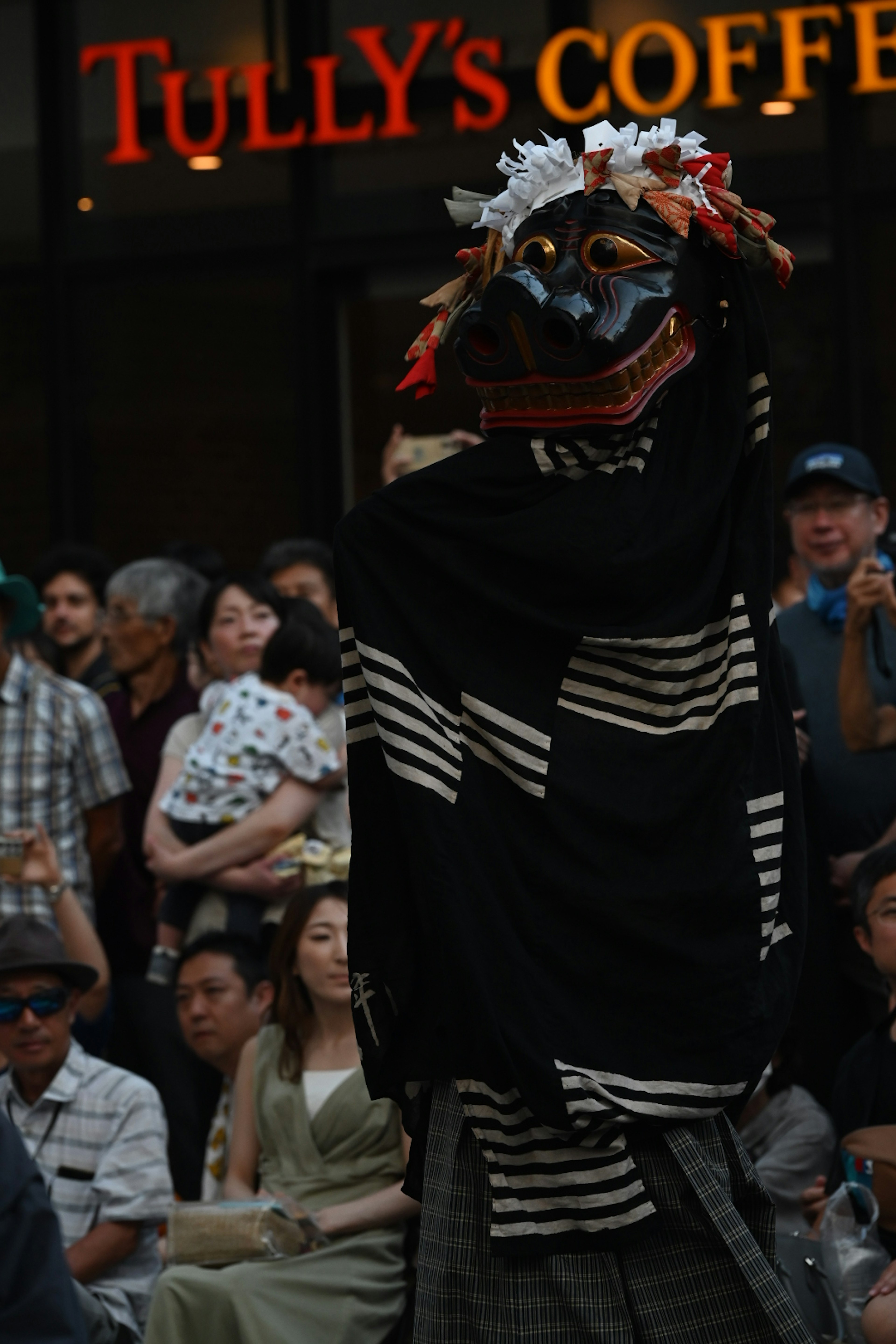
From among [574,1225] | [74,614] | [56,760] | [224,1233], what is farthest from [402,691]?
[74,614]

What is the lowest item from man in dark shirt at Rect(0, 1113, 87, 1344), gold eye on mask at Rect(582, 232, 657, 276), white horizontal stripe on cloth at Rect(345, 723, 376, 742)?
man in dark shirt at Rect(0, 1113, 87, 1344)

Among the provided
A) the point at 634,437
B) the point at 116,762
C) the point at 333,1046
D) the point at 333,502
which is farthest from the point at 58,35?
the point at 634,437

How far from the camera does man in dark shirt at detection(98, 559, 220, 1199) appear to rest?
196 inches

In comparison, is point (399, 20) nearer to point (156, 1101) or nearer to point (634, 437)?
point (156, 1101)

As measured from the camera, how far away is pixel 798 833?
2.37 meters

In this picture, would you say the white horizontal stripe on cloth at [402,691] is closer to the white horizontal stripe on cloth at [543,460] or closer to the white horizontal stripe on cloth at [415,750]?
the white horizontal stripe on cloth at [415,750]

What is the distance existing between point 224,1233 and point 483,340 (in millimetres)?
2305

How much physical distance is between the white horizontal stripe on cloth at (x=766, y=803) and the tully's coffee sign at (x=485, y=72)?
5919mm

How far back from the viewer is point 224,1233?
3883mm

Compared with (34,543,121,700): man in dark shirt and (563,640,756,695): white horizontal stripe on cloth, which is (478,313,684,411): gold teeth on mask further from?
(34,543,121,700): man in dark shirt

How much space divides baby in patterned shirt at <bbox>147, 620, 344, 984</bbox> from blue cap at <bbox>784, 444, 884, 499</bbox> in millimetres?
1264

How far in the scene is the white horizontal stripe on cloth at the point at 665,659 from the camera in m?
2.21

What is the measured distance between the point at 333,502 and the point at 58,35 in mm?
2671

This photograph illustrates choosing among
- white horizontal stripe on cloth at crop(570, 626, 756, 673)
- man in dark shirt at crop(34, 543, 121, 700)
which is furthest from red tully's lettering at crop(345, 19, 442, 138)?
white horizontal stripe on cloth at crop(570, 626, 756, 673)
